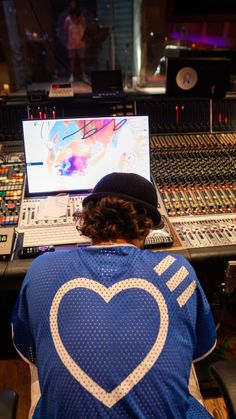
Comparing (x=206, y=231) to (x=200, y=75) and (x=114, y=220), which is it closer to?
(x=114, y=220)

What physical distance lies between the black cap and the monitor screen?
77cm

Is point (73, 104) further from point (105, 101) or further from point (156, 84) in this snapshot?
point (156, 84)

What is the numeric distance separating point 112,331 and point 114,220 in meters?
0.30

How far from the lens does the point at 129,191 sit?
1.04 metres

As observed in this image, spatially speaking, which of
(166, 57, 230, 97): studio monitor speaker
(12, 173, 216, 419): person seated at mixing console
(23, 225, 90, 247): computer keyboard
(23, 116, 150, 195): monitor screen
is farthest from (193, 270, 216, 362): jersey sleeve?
(166, 57, 230, 97): studio monitor speaker

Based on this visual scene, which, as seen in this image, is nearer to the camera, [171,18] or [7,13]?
→ [171,18]

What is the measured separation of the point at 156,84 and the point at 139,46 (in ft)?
3.33

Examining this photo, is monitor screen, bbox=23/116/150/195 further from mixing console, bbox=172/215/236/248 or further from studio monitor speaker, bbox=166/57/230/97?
studio monitor speaker, bbox=166/57/230/97

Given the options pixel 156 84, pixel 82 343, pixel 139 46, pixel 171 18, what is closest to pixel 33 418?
pixel 82 343

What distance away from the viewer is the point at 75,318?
2.90 feet

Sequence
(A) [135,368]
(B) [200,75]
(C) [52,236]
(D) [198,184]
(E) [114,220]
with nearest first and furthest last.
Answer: (A) [135,368] < (E) [114,220] < (C) [52,236] < (D) [198,184] < (B) [200,75]

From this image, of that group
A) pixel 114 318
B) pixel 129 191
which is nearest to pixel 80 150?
pixel 129 191

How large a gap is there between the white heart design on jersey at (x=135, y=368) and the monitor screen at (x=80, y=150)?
38.7 inches

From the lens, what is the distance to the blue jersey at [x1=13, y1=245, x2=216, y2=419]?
2.73 feet
